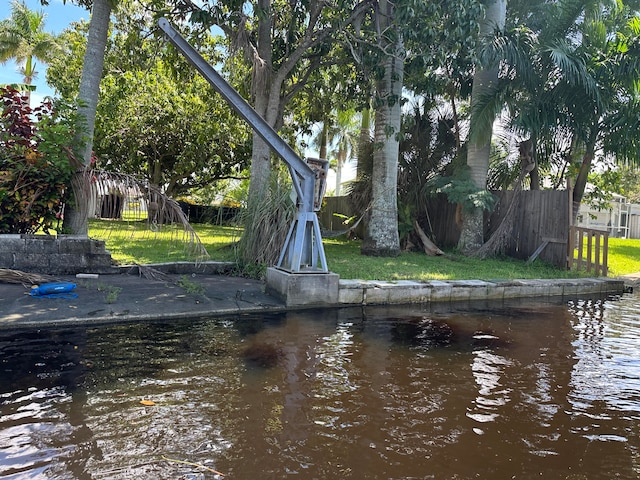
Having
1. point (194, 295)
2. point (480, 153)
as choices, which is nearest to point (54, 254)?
point (194, 295)

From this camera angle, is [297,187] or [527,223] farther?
[527,223]

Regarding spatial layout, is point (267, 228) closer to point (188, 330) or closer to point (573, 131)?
point (188, 330)

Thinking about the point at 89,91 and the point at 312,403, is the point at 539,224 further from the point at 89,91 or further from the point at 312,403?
the point at 89,91

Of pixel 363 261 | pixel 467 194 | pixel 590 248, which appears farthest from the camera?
pixel 467 194

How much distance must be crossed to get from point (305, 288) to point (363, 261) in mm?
3835

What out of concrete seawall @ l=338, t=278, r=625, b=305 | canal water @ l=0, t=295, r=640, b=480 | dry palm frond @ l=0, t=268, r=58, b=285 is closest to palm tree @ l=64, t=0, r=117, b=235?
dry palm frond @ l=0, t=268, r=58, b=285

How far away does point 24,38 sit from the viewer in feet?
86.2

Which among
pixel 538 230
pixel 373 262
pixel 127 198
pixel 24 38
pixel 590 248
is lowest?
pixel 373 262

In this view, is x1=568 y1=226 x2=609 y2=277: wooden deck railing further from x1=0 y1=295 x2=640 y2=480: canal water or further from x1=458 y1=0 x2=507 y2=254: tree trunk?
x1=0 y1=295 x2=640 y2=480: canal water

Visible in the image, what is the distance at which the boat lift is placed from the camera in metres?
7.11

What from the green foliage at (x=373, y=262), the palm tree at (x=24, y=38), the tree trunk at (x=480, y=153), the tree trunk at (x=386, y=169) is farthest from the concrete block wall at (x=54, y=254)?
the palm tree at (x=24, y=38)

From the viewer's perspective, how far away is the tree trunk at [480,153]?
12055 millimetres

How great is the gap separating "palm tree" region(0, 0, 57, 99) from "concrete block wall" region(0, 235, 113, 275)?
22968 mm

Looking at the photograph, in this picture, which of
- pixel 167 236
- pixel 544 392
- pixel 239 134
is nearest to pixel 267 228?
pixel 167 236
